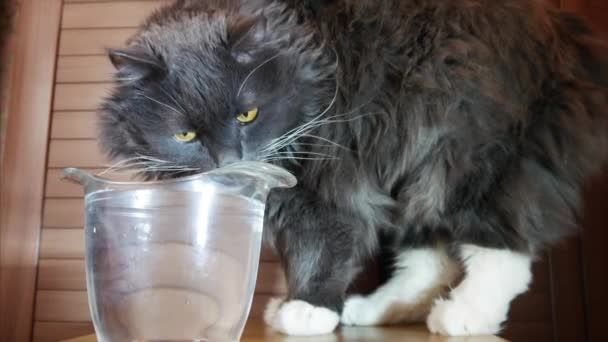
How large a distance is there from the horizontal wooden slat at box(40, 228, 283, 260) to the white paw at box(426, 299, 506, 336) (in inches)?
40.4

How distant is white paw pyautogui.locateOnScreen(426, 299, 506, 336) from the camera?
98cm

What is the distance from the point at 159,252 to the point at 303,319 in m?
0.37

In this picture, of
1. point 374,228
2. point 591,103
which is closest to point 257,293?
point 374,228

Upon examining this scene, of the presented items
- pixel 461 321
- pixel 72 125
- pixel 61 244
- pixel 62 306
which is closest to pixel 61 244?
pixel 61 244

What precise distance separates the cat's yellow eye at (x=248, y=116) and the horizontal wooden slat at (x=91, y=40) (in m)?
0.79

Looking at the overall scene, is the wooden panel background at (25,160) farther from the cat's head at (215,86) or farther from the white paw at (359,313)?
the white paw at (359,313)

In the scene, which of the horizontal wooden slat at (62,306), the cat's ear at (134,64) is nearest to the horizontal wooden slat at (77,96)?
the horizontal wooden slat at (62,306)

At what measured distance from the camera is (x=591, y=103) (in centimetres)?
103

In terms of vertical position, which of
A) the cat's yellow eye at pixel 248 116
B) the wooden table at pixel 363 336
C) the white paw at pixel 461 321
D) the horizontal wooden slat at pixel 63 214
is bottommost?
the horizontal wooden slat at pixel 63 214

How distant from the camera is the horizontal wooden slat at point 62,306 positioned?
153 centimetres

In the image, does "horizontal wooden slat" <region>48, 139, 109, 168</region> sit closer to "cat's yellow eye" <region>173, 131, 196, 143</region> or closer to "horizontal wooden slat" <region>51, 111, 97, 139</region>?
"horizontal wooden slat" <region>51, 111, 97, 139</region>

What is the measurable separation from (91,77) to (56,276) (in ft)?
1.88

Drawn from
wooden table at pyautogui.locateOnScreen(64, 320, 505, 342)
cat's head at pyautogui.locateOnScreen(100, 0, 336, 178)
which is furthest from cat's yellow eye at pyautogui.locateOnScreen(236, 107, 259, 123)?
wooden table at pyautogui.locateOnScreen(64, 320, 505, 342)

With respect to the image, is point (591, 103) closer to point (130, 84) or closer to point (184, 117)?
point (184, 117)
